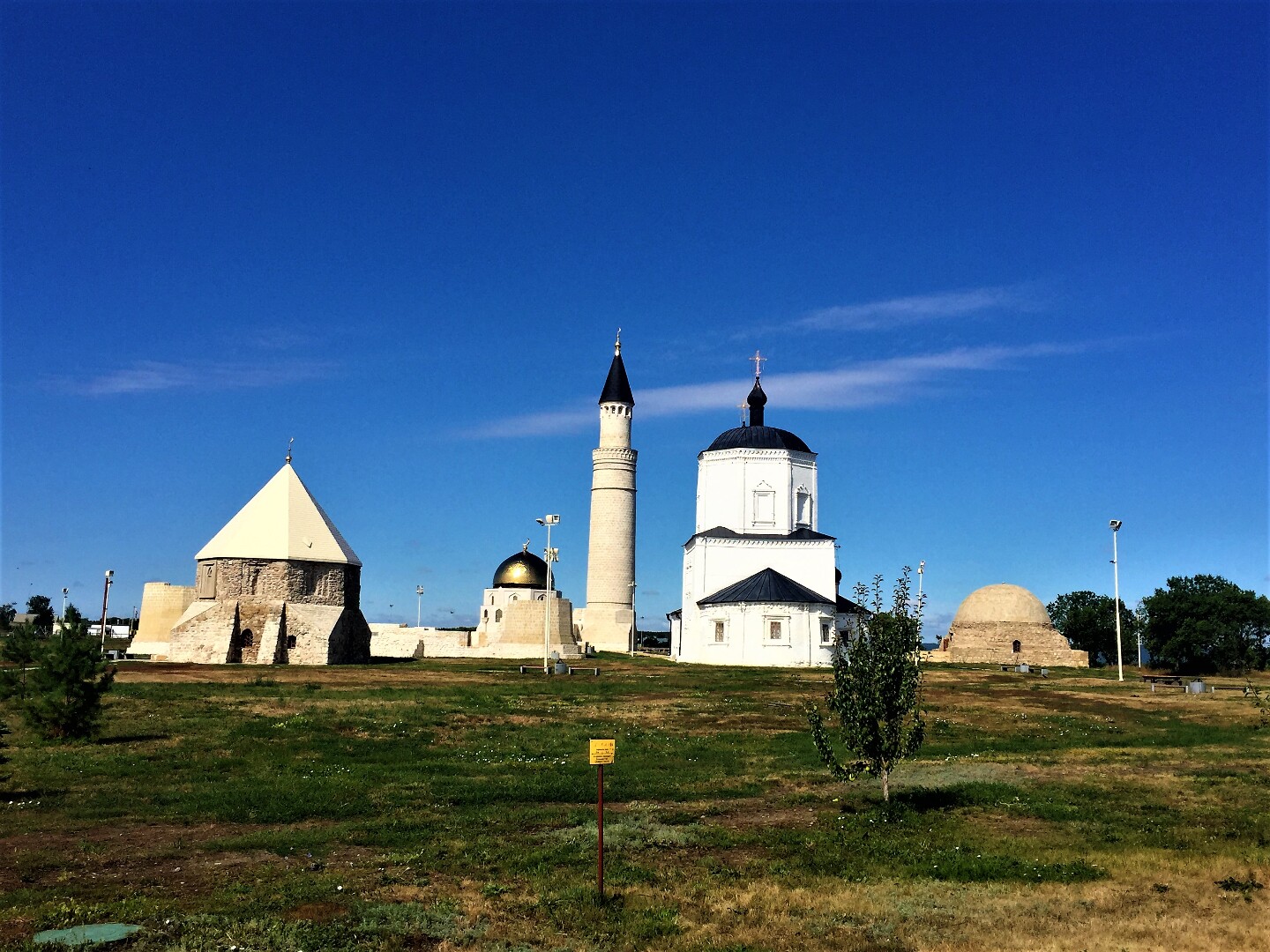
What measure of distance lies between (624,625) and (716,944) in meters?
67.0

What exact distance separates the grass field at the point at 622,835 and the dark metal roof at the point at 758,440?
40357mm

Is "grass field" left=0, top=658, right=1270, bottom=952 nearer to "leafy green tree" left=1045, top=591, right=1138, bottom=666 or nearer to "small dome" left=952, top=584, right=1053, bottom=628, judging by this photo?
"small dome" left=952, top=584, right=1053, bottom=628

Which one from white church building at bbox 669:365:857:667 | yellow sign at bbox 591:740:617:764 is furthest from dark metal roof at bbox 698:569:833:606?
yellow sign at bbox 591:740:617:764

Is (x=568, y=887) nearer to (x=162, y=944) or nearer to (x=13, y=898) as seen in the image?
(x=162, y=944)

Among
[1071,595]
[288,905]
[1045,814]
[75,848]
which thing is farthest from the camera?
[1071,595]

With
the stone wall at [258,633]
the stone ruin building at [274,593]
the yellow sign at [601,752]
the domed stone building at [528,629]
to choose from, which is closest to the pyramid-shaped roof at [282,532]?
→ the stone ruin building at [274,593]

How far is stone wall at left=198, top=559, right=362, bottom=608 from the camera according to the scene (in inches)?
2222

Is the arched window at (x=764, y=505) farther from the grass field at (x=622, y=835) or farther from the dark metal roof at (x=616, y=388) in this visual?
the grass field at (x=622, y=835)

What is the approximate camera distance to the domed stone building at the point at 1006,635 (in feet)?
240

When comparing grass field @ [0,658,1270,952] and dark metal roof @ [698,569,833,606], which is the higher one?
dark metal roof @ [698,569,833,606]

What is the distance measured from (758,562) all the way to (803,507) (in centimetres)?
600

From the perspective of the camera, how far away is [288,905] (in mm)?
12531

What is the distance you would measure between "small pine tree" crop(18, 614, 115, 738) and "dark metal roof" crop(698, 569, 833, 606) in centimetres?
4244

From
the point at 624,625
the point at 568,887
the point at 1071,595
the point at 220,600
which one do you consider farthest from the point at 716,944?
the point at 1071,595
